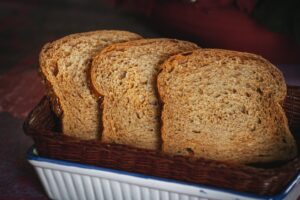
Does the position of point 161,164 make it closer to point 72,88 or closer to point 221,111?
point 221,111

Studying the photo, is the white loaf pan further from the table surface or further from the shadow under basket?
the table surface

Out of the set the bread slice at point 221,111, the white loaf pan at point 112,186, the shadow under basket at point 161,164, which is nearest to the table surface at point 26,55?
the white loaf pan at point 112,186

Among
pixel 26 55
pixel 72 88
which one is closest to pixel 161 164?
pixel 72 88

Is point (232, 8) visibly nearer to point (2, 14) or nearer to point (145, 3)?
point (145, 3)

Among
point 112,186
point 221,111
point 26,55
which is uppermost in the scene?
point 221,111

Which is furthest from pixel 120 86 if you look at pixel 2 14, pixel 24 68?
pixel 2 14

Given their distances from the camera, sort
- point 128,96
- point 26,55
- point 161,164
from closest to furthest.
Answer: point 161,164 < point 128,96 < point 26,55
